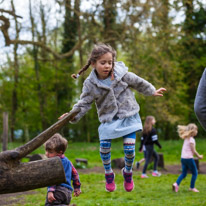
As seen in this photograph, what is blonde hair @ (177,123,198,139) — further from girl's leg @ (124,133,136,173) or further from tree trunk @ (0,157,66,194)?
tree trunk @ (0,157,66,194)

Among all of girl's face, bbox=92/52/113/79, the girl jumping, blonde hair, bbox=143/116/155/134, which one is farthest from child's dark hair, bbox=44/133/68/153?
blonde hair, bbox=143/116/155/134

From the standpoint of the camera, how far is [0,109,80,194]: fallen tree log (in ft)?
10.0

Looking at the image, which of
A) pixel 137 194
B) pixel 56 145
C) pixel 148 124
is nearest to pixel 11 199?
pixel 137 194

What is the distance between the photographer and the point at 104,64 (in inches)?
159

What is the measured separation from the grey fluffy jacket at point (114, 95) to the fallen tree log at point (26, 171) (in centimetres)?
105

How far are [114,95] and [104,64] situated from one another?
0.39 meters

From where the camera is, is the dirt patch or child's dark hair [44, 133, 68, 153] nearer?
child's dark hair [44, 133, 68, 153]

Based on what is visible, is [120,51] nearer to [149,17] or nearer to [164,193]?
[149,17]

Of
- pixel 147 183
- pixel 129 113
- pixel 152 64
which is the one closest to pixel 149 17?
pixel 152 64

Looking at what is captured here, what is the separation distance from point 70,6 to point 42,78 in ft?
32.0

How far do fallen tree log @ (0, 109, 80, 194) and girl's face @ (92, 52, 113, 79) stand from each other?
3.77 ft

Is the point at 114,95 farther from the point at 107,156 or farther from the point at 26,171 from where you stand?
the point at 26,171

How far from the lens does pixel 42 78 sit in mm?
23891

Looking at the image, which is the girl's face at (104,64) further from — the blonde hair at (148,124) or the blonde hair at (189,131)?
the blonde hair at (148,124)
